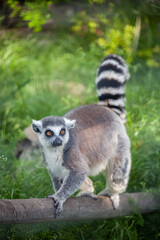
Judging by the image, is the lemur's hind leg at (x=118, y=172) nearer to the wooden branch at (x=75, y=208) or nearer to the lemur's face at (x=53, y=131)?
the wooden branch at (x=75, y=208)

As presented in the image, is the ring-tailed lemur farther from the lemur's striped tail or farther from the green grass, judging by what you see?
the green grass

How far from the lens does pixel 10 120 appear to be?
7289 millimetres

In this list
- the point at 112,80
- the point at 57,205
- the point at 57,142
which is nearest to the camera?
the point at 57,205

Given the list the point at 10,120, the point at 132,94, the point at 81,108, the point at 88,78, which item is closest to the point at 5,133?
the point at 10,120

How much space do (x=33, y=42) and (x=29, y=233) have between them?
22.2 feet

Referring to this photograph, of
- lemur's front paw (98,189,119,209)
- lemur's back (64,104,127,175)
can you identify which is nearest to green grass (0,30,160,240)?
lemur's front paw (98,189,119,209)

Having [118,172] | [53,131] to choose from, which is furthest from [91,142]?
[53,131]

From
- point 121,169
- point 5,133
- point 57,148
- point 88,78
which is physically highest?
point 57,148

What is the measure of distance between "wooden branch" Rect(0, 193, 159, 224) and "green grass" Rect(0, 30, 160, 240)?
0.19 m

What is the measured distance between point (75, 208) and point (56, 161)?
0.56 metres

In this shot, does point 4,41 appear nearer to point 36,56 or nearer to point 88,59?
point 36,56

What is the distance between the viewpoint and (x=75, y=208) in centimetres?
370

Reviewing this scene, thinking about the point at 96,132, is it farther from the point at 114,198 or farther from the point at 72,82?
the point at 72,82

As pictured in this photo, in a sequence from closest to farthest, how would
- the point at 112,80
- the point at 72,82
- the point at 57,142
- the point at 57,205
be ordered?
1. the point at 57,205
2. the point at 57,142
3. the point at 112,80
4. the point at 72,82
